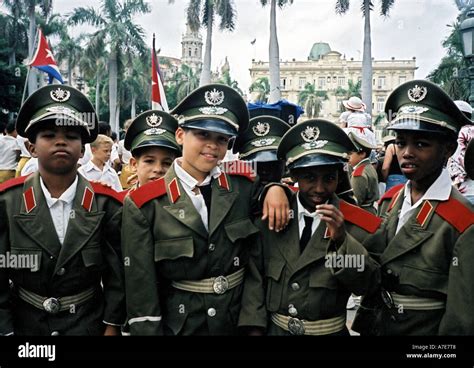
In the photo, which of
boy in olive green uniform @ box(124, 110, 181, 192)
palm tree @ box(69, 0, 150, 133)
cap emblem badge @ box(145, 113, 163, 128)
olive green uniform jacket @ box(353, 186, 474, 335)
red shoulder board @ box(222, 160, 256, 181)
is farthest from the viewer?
palm tree @ box(69, 0, 150, 133)

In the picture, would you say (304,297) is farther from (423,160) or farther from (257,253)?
(423,160)

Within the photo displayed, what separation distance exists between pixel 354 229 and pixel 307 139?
1.75 feet

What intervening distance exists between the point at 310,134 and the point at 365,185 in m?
2.35

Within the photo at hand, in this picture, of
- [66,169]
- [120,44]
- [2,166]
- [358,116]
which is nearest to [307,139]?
[66,169]

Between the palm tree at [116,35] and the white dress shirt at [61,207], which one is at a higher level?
the palm tree at [116,35]

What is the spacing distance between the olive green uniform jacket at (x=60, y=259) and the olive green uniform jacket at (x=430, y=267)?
137 centimetres

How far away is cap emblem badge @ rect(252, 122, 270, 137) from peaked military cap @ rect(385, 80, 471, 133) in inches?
47.3

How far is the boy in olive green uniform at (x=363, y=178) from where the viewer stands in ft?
15.4

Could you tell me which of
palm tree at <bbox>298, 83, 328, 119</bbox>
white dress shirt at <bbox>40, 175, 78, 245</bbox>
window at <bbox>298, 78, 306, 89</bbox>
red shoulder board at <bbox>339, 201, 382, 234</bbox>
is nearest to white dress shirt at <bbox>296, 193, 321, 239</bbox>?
red shoulder board at <bbox>339, 201, 382, 234</bbox>

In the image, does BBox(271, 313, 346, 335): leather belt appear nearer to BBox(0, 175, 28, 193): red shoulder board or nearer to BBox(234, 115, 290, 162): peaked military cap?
BBox(234, 115, 290, 162): peaked military cap

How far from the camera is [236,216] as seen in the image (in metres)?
2.54

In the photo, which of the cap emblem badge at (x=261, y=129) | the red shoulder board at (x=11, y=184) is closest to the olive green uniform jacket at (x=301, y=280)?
the cap emblem badge at (x=261, y=129)

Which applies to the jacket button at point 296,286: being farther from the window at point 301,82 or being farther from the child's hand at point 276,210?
the window at point 301,82

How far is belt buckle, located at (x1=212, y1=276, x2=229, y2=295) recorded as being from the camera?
2.48 m
